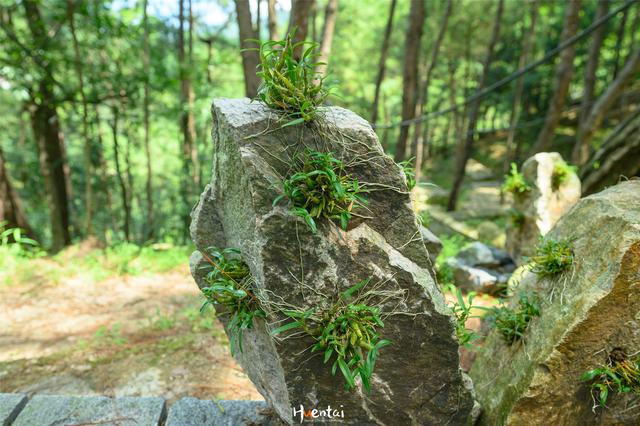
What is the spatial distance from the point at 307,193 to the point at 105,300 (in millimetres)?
4815

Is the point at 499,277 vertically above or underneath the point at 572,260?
underneath

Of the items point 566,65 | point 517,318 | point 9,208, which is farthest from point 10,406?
point 566,65

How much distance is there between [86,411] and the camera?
2.75 m

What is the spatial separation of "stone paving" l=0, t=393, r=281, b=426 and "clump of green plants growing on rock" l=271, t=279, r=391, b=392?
0.97m

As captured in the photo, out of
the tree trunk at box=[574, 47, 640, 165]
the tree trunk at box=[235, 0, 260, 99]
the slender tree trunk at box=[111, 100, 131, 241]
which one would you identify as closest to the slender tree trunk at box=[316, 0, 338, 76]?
the tree trunk at box=[235, 0, 260, 99]

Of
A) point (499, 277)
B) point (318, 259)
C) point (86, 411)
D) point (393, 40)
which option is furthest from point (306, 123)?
point (393, 40)

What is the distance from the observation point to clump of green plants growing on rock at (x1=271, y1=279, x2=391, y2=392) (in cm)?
179

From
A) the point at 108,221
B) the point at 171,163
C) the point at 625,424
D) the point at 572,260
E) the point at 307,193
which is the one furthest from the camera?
the point at 171,163

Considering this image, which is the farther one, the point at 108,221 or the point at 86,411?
the point at 108,221

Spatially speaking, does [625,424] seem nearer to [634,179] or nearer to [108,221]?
[634,179]

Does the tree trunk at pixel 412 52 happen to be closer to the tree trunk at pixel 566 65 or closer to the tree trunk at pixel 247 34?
the tree trunk at pixel 566 65

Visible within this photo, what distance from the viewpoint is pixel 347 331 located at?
6.01 feet

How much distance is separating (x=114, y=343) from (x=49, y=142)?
608 cm

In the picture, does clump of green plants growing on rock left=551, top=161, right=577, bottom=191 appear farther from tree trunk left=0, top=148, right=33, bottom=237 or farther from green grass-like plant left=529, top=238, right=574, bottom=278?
tree trunk left=0, top=148, right=33, bottom=237
